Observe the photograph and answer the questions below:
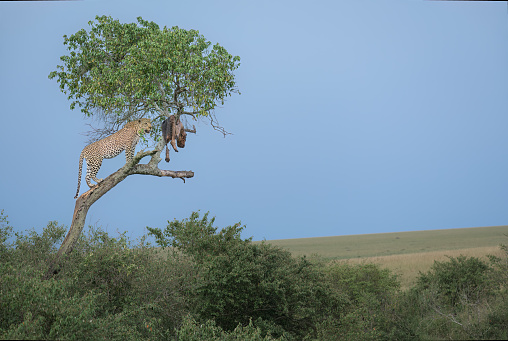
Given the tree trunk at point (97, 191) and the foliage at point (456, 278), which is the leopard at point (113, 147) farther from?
the foliage at point (456, 278)

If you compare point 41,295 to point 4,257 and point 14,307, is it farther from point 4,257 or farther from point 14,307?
point 4,257

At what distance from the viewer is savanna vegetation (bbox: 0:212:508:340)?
912cm

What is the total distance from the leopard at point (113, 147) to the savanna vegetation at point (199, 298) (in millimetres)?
2178

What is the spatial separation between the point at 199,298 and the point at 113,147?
5.49 meters

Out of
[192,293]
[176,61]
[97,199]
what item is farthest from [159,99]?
[192,293]

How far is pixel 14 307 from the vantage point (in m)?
9.06

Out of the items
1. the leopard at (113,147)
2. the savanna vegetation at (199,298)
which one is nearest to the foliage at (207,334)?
the savanna vegetation at (199,298)

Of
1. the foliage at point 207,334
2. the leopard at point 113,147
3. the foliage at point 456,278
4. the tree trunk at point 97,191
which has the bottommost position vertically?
the foliage at point 207,334

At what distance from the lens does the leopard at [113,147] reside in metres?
14.8

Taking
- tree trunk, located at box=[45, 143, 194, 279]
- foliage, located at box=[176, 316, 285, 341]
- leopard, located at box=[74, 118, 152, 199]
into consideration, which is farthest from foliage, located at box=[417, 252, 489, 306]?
leopard, located at box=[74, 118, 152, 199]

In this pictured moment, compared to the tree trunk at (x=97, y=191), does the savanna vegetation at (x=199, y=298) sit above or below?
below

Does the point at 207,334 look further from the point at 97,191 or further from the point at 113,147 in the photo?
the point at 113,147

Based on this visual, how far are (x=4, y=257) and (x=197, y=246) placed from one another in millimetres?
5893

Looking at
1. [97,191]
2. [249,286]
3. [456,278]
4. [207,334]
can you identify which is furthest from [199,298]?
[456,278]
